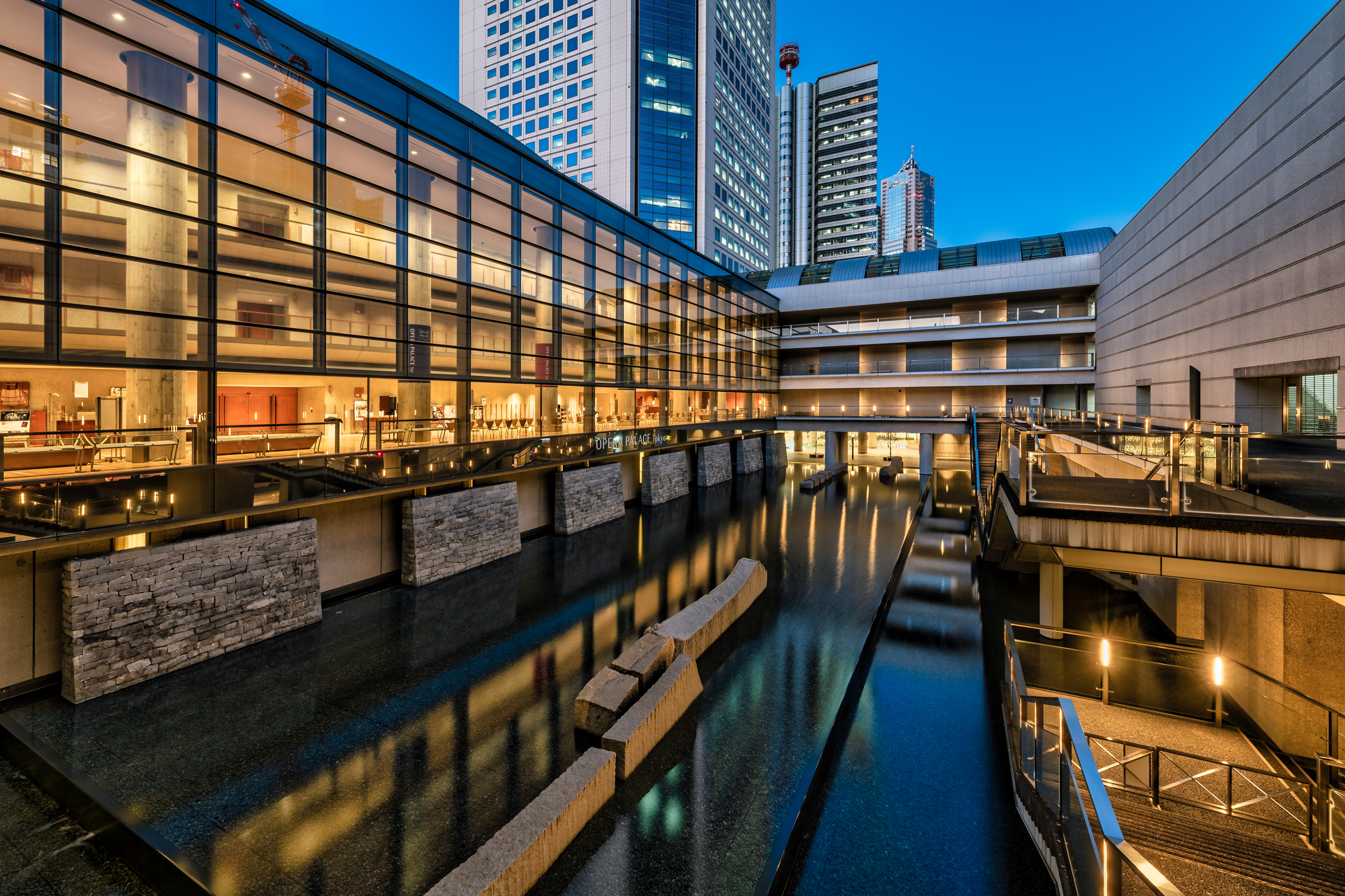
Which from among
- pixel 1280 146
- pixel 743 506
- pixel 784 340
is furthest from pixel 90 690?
pixel 784 340

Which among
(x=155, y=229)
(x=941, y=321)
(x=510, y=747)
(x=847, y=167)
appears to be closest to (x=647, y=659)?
(x=510, y=747)

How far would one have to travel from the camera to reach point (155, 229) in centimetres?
1093

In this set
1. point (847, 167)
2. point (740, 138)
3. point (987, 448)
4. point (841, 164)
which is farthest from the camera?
point (841, 164)

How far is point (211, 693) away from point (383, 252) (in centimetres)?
1135

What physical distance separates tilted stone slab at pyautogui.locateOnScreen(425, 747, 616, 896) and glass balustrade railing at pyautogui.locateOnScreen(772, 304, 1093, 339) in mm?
39619

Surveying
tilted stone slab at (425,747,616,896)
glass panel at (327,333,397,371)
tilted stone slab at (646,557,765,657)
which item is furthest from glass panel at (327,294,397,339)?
tilted stone slab at (425,747,616,896)

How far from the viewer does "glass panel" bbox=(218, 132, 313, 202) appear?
12125 mm

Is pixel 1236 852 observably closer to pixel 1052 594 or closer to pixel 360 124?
pixel 1052 594

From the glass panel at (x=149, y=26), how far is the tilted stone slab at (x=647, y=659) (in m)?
14.2

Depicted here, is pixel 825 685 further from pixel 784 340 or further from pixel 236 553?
pixel 784 340

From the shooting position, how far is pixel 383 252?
51.2 feet

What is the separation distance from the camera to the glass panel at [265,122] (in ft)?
40.0

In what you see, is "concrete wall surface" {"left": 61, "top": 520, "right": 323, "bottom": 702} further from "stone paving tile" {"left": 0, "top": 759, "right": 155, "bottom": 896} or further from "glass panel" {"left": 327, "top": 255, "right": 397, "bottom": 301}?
"glass panel" {"left": 327, "top": 255, "right": 397, "bottom": 301}

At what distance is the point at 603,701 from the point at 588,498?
1474 centimetres
